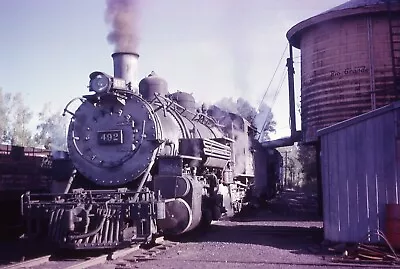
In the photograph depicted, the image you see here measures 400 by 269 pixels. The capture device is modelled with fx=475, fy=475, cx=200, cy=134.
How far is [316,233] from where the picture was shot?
12719mm

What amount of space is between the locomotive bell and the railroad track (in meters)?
4.76

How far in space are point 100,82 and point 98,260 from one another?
3.83 m

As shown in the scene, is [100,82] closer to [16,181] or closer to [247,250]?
[16,181]

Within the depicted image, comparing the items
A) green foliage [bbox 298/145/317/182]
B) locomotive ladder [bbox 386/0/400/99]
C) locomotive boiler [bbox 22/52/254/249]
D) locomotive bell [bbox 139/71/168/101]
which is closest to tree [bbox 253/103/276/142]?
green foliage [bbox 298/145/317/182]

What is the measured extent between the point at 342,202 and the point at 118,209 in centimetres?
497

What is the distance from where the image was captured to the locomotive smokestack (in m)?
12.4

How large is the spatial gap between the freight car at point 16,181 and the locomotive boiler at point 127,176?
3.88 ft

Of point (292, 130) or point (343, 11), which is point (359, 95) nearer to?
point (343, 11)

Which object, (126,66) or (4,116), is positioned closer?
(126,66)

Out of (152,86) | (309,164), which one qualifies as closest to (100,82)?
(152,86)

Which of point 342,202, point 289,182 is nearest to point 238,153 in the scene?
point 342,202

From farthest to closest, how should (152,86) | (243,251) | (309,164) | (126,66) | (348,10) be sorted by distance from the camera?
1. (309,164)
2. (348,10)
3. (152,86)
4. (126,66)
5. (243,251)

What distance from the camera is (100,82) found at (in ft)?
33.1

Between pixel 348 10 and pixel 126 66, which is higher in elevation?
pixel 348 10
